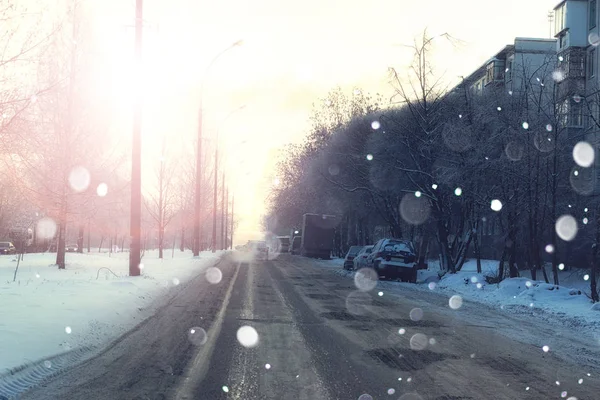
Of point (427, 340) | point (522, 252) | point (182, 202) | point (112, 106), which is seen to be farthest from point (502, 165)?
point (182, 202)

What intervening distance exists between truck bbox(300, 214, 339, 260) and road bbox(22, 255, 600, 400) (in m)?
39.9

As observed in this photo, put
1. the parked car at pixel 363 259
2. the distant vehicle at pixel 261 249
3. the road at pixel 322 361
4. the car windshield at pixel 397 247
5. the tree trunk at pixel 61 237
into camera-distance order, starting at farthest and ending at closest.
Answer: the distant vehicle at pixel 261 249
the parked car at pixel 363 259
the car windshield at pixel 397 247
the tree trunk at pixel 61 237
the road at pixel 322 361

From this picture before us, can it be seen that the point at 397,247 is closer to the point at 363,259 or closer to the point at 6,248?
the point at 363,259

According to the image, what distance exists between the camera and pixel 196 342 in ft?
27.0

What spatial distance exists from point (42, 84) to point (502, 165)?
15.0m

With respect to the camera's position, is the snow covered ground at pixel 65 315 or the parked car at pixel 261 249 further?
the parked car at pixel 261 249

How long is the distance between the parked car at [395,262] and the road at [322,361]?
1121 cm

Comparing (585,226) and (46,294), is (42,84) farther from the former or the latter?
(585,226)

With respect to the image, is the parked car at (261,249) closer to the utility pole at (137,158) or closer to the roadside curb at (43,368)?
the utility pole at (137,158)

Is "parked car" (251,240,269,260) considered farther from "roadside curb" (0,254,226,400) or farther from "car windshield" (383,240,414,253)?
"roadside curb" (0,254,226,400)

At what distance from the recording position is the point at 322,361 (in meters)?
7.10

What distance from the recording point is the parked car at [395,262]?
2355cm

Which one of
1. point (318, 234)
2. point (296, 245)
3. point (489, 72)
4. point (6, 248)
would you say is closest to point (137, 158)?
point (489, 72)

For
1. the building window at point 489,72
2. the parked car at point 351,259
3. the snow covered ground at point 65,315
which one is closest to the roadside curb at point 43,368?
the snow covered ground at point 65,315
